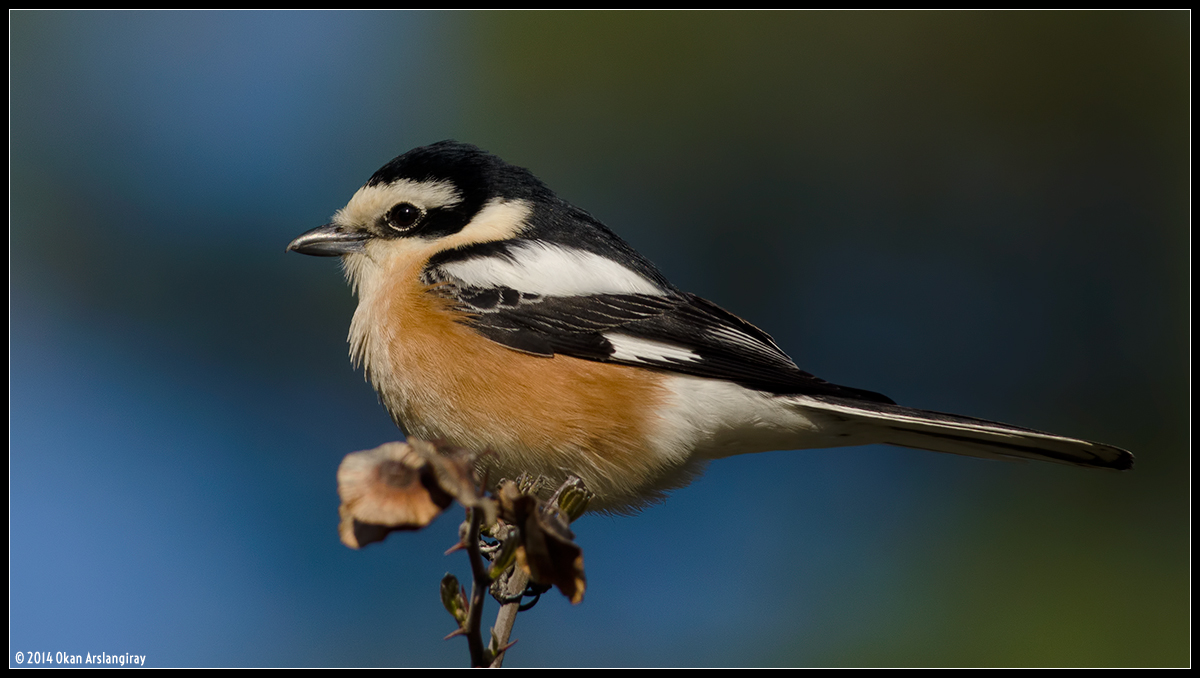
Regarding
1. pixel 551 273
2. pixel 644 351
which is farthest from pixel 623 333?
pixel 551 273

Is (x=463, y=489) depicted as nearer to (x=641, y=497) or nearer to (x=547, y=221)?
(x=641, y=497)

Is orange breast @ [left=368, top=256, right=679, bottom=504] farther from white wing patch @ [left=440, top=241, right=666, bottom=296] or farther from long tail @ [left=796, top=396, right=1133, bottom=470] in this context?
long tail @ [left=796, top=396, right=1133, bottom=470]

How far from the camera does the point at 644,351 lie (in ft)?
8.82

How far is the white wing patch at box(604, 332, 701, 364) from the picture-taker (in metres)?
2.67

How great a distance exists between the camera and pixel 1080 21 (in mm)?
3900

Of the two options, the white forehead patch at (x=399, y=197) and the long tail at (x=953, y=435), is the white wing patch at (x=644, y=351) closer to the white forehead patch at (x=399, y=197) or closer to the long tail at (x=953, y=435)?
the long tail at (x=953, y=435)

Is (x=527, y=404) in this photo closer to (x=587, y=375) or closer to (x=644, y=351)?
(x=587, y=375)

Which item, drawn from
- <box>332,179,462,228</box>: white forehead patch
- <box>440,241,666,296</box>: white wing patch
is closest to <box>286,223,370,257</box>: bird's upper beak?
<box>332,179,462,228</box>: white forehead patch

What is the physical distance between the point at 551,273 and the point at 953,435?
128 centimetres

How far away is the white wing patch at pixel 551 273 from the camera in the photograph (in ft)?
9.24

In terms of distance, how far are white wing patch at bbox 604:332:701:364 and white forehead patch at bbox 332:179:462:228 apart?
2.66 ft

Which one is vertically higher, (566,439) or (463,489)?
(463,489)

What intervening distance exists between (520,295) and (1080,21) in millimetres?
2856

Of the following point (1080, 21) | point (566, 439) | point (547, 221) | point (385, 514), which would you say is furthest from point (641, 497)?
point (1080, 21)
